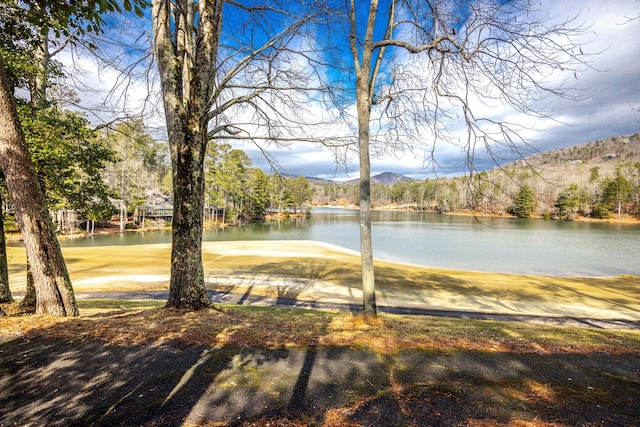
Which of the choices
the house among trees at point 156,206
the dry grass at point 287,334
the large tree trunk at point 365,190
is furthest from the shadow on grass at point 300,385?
the house among trees at point 156,206

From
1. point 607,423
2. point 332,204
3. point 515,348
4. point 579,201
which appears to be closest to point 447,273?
point 515,348

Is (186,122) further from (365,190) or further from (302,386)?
(302,386)

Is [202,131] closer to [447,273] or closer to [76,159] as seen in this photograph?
[76,159]

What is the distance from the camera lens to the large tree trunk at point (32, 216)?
3.92m

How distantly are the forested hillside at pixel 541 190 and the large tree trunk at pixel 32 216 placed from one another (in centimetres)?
599

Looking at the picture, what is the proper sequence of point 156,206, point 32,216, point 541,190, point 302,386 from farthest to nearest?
1. point 156,206
2. point 541,190
3. point 32,216
4. point 302,386

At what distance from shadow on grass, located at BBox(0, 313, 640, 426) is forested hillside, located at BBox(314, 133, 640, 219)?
204cm

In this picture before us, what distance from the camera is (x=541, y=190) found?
21.2 m

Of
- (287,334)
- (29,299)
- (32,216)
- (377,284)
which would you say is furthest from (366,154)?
Result: (377,284)

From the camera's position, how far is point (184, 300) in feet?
16.9

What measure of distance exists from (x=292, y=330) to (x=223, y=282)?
8.31 meters

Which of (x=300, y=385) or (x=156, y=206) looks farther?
(x=156, y=206)

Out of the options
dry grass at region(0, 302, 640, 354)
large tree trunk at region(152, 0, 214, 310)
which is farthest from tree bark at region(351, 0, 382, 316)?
large tree trunk at region(152, 0, 214, 310)

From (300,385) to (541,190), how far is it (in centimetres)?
2502
